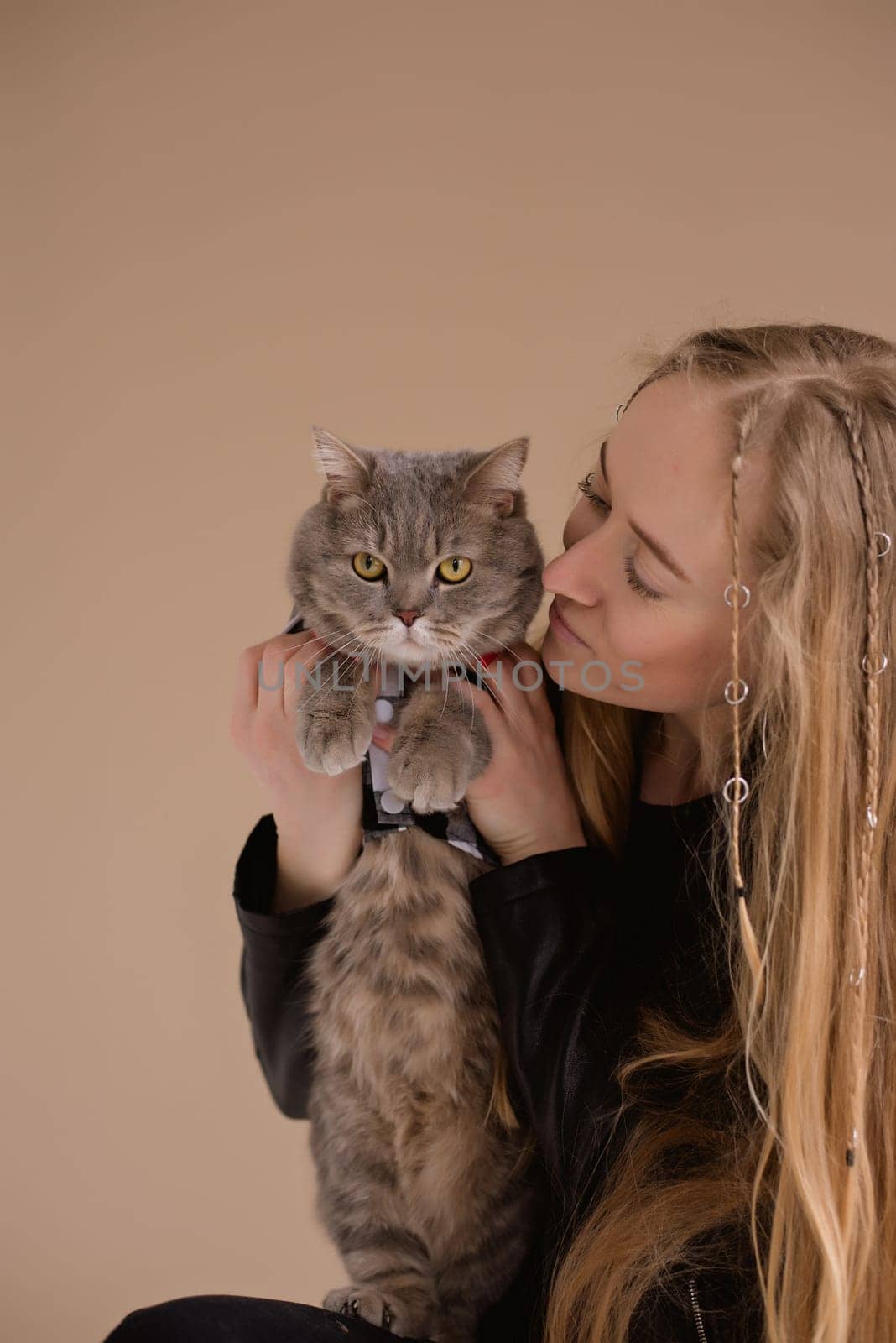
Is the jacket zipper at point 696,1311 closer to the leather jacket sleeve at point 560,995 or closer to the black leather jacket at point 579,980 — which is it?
the black leather jacket at point 579,980

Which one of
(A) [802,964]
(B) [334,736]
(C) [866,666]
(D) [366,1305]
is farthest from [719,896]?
(D) [366,1305]

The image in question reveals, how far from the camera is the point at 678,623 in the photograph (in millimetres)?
1145

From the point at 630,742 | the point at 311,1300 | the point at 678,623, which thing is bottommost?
the point at 311,1300

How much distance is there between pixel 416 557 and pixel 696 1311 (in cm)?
77

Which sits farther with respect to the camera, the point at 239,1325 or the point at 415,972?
the point at 415,972

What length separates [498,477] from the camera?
4.30ft

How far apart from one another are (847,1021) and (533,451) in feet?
4.06

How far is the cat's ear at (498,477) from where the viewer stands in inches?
50.7

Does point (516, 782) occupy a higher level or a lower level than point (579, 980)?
higher

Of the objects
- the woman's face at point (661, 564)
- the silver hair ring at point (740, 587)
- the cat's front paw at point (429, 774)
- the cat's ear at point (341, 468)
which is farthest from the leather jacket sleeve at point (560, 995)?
the cat's ear at point (341, 468)

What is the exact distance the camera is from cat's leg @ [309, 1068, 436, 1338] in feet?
4.04

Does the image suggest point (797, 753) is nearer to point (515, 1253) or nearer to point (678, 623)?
point (678, 623)

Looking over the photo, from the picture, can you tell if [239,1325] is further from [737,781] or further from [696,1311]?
[737,781]

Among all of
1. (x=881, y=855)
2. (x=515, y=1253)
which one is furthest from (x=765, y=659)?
(x=515, y=1253)
